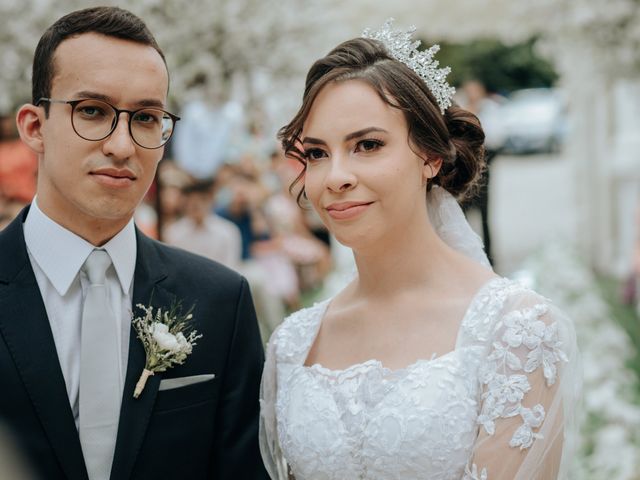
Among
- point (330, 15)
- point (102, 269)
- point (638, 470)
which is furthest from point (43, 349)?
point (330, 15)

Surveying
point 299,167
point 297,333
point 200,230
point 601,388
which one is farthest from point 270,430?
point 299,167

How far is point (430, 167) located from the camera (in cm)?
327

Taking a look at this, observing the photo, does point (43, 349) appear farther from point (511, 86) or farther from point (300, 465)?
point (511, 86)

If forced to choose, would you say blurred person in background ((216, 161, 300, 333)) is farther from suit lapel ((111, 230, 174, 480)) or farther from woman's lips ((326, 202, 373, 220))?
woman's lips ((326, 202, 373, 220))

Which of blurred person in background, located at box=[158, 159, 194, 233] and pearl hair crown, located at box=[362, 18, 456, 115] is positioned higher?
pearl hair crown, located at box=[362, 18, 456, 115]

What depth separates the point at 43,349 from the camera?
9.36ft

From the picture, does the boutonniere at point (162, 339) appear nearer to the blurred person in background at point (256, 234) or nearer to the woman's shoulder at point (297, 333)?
the woman's shoulder at point (297, 333)

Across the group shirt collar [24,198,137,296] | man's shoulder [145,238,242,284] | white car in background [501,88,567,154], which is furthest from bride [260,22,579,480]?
white car in background [501,88,567,154]

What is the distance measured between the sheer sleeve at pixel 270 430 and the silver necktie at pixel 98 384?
24.7 inches

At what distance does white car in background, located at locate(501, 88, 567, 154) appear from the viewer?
96.5 feet

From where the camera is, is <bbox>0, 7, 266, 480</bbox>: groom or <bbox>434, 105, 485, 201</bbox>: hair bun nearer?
<bbox>0, 7, 266, 480</bbox>: groom

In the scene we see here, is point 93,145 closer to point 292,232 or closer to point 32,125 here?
point 32,125

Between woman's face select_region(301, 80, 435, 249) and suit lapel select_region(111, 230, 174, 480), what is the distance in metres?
0.58

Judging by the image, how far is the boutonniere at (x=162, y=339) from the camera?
117 inches
